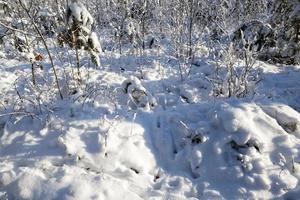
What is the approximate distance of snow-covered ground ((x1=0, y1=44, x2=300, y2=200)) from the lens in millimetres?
3225

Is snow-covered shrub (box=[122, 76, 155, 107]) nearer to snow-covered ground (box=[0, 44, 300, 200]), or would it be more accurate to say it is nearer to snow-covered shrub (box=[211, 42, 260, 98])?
snow-covered ground (box=[0, 44, 300, 200])

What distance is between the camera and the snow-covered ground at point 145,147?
322 cm

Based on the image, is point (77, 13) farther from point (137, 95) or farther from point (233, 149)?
point (233, 149)

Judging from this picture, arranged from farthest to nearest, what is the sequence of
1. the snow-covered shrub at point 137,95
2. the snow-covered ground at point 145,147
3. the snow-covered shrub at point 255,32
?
the snow-covered shrub at point 255,32 → the snow-covered shrub at point 137,95 → the snow-covered ground at point 145,147

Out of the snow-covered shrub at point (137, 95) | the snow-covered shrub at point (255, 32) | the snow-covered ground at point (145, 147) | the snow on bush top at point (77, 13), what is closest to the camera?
the snow-covered ground at point (145, 147)

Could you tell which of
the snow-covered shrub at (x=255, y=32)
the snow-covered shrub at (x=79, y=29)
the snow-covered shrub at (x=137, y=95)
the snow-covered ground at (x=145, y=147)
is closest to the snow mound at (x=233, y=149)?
the snow-covered ground at (x=145, y=147)

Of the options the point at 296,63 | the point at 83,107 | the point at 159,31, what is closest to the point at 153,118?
the point at 83,107

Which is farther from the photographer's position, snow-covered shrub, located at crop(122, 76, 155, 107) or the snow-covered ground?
snow-covered shrub, located at crop(122, 76, 155, 107)

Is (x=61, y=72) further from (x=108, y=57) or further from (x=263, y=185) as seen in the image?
(x=263, y=185)

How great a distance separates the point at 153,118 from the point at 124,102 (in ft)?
1.62

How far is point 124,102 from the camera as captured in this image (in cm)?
438

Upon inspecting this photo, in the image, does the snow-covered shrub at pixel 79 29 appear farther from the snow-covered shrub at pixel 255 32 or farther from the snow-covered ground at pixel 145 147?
the snow-covered shrub at pixel 255 32

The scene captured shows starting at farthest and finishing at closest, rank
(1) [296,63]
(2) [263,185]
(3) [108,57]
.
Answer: (3) [108,57], (1) [296,63], (2) [263,185]

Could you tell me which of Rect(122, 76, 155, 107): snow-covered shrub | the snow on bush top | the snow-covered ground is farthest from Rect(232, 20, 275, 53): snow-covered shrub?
the snow on bush top
